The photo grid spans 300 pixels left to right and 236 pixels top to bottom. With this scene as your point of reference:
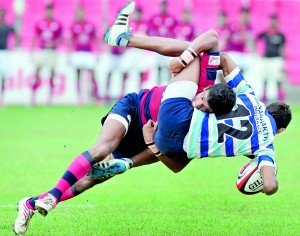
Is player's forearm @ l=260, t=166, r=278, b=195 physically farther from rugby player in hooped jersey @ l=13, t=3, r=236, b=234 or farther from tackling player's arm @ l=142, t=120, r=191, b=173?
tackling player's arm @ l=142, t=120, r=191, b=173

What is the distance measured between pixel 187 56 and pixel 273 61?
17351 mm

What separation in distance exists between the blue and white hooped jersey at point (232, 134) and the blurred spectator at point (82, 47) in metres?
16.5

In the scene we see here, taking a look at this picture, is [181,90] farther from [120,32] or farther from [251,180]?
[251,180]

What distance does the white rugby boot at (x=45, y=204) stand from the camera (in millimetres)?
7438

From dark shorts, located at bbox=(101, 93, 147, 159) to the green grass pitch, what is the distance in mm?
764

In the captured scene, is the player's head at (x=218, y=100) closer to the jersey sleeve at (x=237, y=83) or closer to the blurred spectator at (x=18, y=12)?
the jersey sleeve at (x=237, y=83)

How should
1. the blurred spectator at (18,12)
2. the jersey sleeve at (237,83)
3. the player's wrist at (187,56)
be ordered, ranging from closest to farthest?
the player's wrist at (187,56), the jersey sleeve at (237,83), the blurred spectator at (18,12)

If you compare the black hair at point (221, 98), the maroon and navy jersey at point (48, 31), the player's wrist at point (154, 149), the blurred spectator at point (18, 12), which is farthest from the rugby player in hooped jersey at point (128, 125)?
the blurred spectator at point (18, 12)

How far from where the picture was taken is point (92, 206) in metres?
9.52

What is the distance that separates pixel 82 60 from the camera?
2389cm

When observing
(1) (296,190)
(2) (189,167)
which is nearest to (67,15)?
(2) (189,167)

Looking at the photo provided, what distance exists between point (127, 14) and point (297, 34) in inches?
779

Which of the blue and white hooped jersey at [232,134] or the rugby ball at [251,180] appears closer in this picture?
the blue and white hooped jersey at [232,134]

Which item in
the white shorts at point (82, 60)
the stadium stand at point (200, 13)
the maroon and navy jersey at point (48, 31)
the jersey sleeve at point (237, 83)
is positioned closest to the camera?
the jersey sleeve at point (237, 83)
